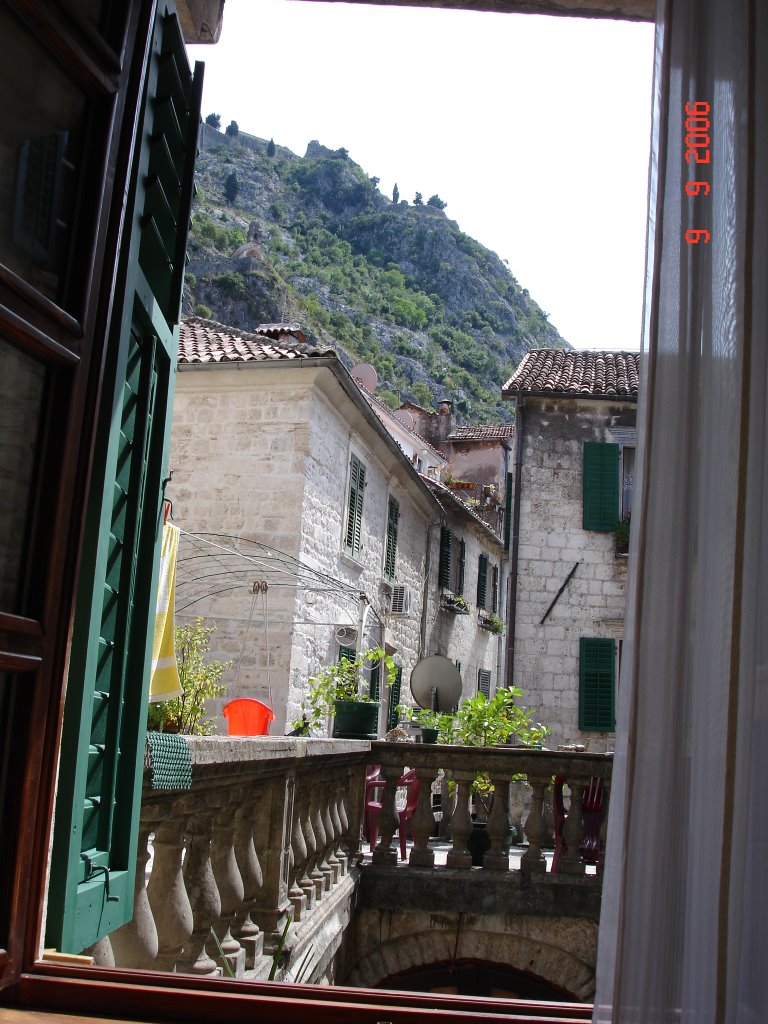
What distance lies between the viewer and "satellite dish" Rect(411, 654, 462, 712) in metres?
9.84

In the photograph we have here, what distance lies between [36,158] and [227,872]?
259cm

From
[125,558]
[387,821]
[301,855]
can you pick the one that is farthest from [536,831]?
[125,558]

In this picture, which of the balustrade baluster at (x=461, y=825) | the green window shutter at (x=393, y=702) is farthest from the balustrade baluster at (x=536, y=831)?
the green window shutter at (x=393, y=702)

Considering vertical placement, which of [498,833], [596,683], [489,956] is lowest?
[489,956]

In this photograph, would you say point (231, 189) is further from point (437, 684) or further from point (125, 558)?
point (125, 558)

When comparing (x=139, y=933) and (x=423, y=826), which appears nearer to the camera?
(x=139, y=933)

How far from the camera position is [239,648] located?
44.1ft

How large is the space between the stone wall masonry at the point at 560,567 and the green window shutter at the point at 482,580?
995cm

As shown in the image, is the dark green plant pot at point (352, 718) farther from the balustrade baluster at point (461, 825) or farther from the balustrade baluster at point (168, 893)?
the balustrade baluster at point (168, 893)

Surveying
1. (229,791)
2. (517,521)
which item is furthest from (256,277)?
(229,791)

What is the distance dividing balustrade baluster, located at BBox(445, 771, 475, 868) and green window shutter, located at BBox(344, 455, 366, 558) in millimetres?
8867

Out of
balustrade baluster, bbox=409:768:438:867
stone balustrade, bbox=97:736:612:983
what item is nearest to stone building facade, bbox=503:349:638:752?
stone balustrade, bbox=97:736:612:983

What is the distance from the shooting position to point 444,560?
2314 cm

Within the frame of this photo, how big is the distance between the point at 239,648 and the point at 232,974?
33.3ft
